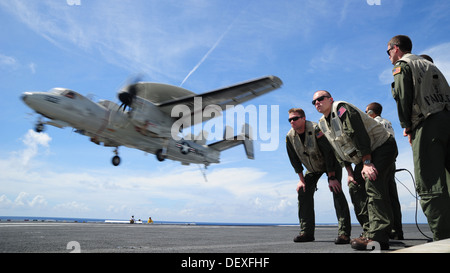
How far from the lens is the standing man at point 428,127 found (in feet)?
10.3

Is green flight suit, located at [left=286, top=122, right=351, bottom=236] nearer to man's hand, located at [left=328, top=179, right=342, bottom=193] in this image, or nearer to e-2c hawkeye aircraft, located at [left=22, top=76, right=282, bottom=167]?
man's hand, located at [left=328, top=179, right=342, bottom=193]

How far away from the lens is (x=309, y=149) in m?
5.21

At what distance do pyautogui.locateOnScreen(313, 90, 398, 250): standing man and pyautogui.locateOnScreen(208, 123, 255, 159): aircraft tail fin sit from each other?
26.8 m

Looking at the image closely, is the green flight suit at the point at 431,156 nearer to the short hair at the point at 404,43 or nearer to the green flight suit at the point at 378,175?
the short hair at the point at 404,43

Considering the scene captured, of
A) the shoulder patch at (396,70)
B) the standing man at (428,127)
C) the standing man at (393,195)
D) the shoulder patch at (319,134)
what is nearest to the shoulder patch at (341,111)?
the standing man at (428,127)

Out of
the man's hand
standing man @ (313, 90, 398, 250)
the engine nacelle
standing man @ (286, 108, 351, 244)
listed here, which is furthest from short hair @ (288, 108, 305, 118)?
the engine nacelle

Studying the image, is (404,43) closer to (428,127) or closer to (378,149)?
(428,127)

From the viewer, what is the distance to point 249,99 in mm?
24781

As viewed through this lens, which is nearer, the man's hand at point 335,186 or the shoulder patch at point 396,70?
the shoulder patch at point 396,70

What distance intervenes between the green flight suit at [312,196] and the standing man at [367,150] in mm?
482

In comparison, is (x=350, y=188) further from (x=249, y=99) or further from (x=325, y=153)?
(x=249, y=99)

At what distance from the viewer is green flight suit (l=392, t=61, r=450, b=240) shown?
3.12 metres

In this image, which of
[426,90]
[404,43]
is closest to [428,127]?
[426,90]
